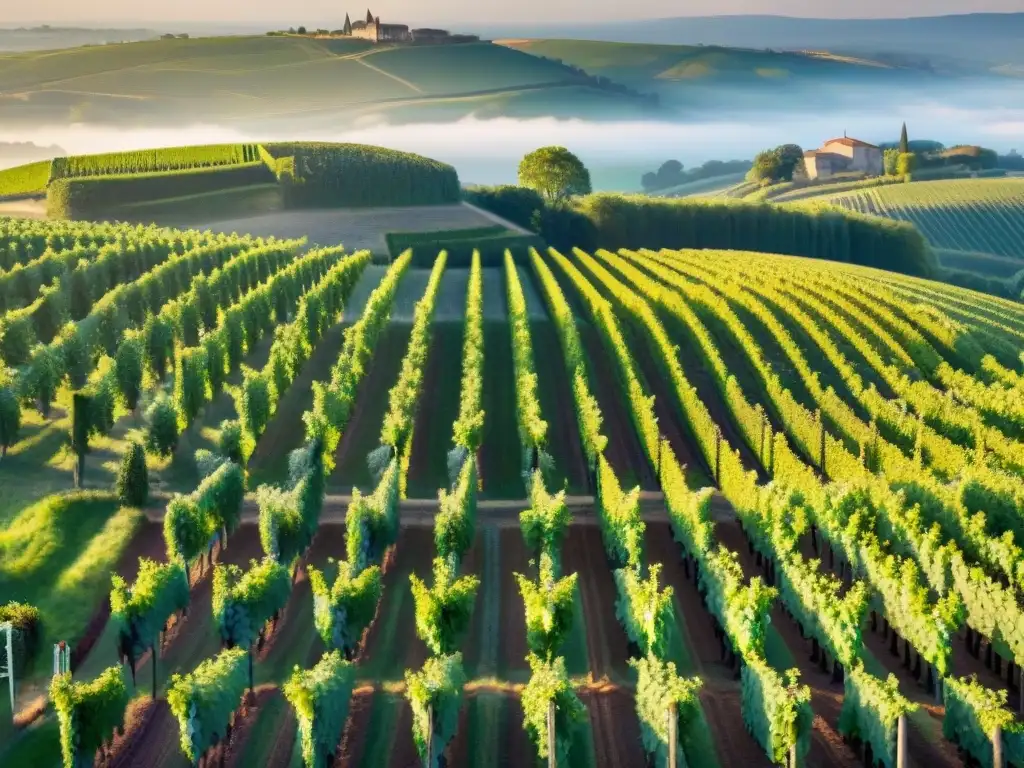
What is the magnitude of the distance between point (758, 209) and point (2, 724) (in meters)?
112

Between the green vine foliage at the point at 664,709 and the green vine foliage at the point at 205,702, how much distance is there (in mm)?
9121

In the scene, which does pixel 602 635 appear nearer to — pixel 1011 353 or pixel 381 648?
pixel 381 648

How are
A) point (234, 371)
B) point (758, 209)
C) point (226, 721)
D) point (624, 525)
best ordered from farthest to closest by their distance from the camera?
point (758, 209)
point (234, 371)
point (624, 525)
point (226, 721)

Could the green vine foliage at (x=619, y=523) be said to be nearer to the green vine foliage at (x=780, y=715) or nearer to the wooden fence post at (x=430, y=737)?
the green vine foliage at (x=780, y=715)

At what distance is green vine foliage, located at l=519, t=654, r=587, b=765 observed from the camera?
26391 millimetres

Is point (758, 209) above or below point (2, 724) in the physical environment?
above

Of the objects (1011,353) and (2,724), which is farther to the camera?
(1011,353)

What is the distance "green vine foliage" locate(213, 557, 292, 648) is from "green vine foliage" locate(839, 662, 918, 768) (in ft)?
47.3

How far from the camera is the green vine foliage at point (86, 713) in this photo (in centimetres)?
2633

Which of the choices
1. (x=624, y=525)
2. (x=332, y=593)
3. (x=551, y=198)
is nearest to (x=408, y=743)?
(x=332, y=593)

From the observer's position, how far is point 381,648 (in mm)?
34375

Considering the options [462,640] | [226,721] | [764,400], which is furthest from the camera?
[764,400]

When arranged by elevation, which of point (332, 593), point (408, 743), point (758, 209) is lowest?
point (408, 743)

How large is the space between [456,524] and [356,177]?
85852 mm
